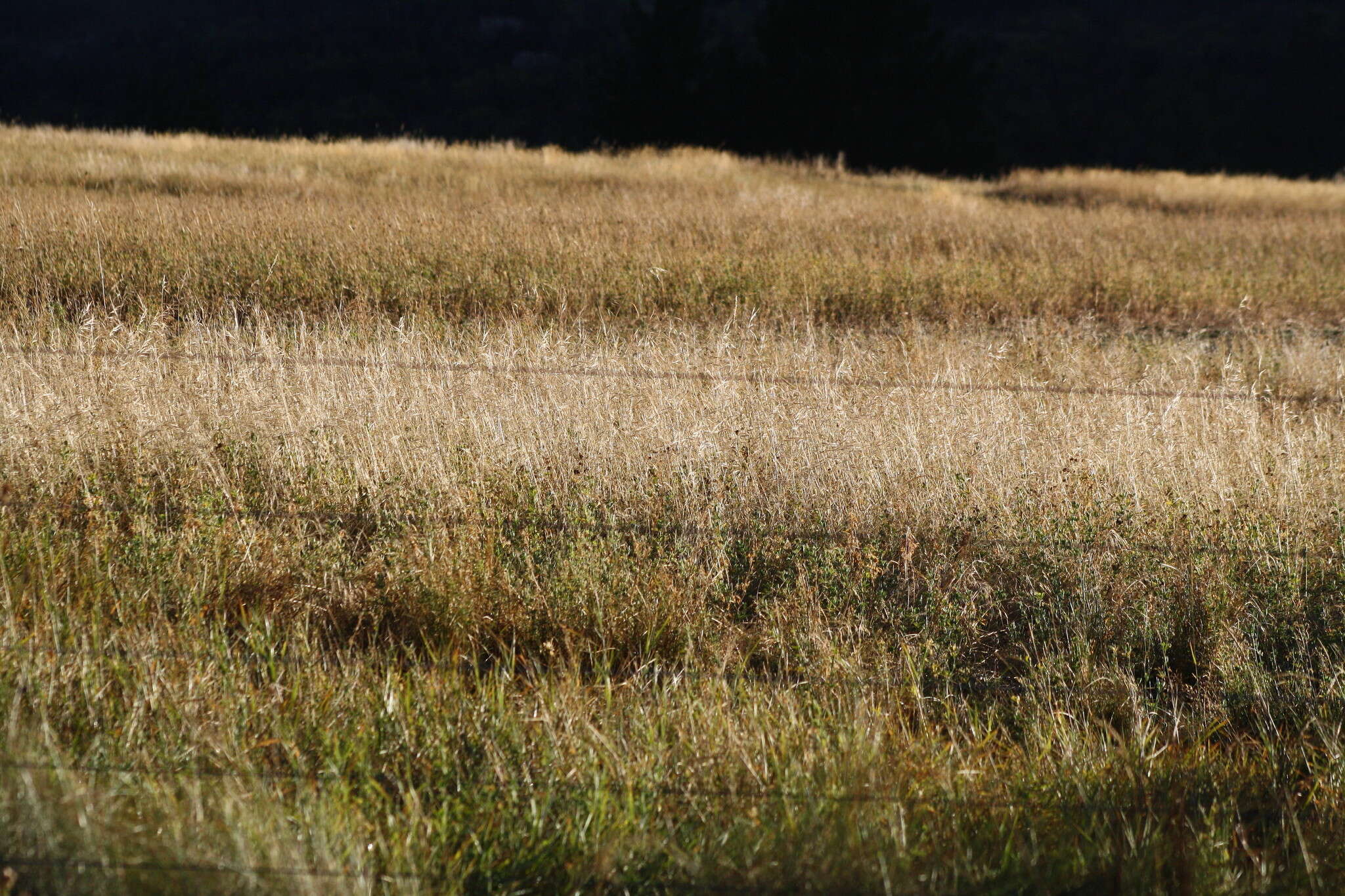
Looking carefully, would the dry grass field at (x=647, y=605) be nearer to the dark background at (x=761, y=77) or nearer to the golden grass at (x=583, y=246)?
the golden grass at (x=583, y=246)

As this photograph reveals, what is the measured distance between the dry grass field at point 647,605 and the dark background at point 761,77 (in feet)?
71.6

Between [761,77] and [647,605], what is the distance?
1181 inches

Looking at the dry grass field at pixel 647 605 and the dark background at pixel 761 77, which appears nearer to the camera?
the dry grass field at pixel 647 605

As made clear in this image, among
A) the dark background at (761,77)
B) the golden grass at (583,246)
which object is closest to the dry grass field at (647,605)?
the golden grass at (583,246)

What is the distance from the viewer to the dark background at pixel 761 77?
30781 mm

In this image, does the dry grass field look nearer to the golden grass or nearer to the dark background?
the golden grass

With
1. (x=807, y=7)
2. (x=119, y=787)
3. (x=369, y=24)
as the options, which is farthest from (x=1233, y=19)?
(x=119, y=787)

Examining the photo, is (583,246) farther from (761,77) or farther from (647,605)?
(761,77)

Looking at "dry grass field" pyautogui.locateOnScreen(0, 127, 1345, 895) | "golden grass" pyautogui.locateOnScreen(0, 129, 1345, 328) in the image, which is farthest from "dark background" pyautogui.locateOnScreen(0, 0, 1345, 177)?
"dry grass field" pyautogui.locateOnScreen(0, 127, 1345, 895)

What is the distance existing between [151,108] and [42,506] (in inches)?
1506

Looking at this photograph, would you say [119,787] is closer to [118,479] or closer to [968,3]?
[118,479]

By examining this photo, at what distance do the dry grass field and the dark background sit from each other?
2183 cm

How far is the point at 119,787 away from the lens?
88.7 inches

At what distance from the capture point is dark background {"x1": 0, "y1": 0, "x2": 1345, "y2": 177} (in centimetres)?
3078
